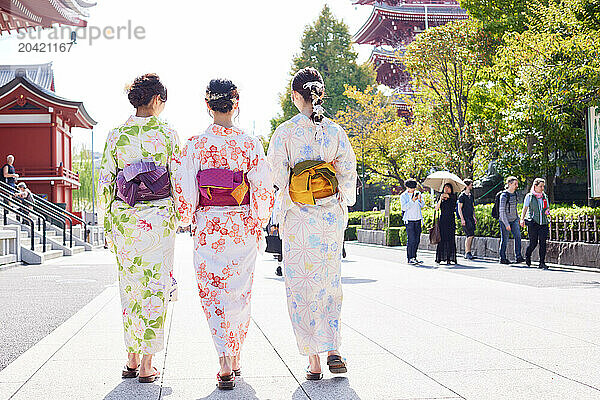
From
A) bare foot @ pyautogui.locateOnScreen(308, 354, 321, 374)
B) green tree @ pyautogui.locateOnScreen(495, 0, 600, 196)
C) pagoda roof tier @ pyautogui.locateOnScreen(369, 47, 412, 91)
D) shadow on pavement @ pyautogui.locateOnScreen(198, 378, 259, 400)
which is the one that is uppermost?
pagoda roof tier @ pyautogui.locateOnScreen(369, 47, 412, 91)

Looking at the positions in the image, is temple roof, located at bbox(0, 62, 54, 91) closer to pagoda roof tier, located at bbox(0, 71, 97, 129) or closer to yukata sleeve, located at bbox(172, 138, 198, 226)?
pagoda roof tier, located at bbox(0, 71, 97, 129)

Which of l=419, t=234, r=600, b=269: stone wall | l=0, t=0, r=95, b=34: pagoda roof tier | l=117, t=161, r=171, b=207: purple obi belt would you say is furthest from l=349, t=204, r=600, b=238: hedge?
l=0, t=0, r=95, b=34: pagoda roof tier

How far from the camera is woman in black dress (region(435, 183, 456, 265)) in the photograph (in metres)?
14.5

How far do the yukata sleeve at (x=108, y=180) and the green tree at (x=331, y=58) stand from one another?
43283 mm

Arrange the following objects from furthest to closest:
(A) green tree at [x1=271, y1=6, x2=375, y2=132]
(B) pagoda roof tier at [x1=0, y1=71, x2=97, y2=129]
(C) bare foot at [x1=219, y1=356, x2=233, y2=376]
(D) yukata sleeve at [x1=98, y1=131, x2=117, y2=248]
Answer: (A) green tree at [x1=271, y1=6, x2=375, y2=132] < (B) pagoda roof tier at [x1=0, y1=71, x2=97, y2=129] < (D) yukata sleeve at [x1=98, y1=131, x2=117, y2=248] < (C) bare foot at [x1=219, y1=356, x2=233, y2=376]

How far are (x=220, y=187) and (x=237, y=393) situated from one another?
1.30 m

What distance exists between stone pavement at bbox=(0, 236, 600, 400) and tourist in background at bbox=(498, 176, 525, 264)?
6.15 m

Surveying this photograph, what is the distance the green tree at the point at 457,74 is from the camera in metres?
21.5

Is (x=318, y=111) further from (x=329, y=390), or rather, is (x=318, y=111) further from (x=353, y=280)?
(x=353, y=280)

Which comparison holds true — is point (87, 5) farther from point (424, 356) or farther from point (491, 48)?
point (424, 356)

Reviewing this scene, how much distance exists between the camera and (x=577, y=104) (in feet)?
50.3

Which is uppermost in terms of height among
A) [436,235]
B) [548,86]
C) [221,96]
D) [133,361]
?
[548,86]

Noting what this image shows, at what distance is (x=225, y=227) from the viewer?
14.7ft

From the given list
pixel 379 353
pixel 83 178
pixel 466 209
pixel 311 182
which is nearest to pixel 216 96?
pixel 311 182
